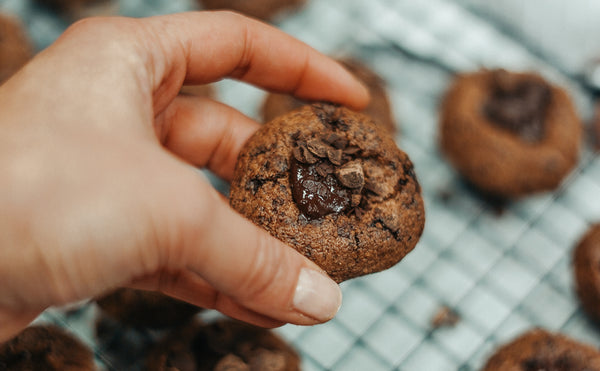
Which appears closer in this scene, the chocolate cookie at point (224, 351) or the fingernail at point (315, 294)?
the fingernail at point (315, 294)

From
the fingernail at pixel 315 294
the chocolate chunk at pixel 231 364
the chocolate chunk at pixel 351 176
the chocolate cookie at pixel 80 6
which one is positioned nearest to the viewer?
the fingernail at pixel 315 294

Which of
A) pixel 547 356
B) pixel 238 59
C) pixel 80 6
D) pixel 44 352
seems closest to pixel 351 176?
pixel 238 59

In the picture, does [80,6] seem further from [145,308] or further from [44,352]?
[44,352]

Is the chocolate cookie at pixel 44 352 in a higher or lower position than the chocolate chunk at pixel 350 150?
lower

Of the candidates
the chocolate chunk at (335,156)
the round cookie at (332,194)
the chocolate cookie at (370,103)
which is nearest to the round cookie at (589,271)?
the chocolate cookie at (370,103)

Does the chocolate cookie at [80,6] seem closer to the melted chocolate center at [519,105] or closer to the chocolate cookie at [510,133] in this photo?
the chocolate cookie at [510,133]

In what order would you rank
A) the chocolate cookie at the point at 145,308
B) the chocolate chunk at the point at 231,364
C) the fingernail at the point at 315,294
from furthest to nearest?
the chocolate cookie at the point at 145,308
the chocolate chunk at the point at 231,364
the fingernail at the point at 315,294

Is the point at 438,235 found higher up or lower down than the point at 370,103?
lower down

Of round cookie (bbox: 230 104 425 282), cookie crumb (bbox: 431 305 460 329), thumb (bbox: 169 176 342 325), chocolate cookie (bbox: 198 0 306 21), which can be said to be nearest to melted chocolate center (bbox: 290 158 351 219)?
round cookie (bbox: 230 104 425 282)
